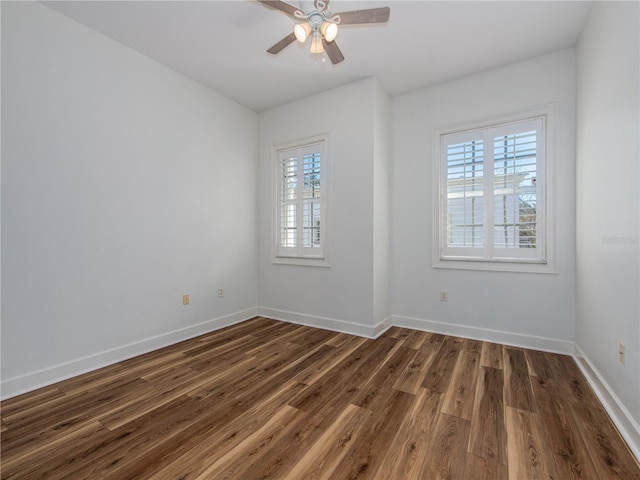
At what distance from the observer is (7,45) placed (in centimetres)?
204

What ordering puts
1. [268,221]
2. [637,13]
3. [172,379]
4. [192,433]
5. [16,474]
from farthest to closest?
1. [268,221]
2. [172,379]
3. [192,433]
4. [637,13]
5. [16,474]

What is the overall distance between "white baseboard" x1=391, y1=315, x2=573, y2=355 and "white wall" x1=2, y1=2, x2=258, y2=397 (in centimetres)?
241

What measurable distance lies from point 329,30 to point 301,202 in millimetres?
2053

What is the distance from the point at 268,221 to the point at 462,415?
3133 mm

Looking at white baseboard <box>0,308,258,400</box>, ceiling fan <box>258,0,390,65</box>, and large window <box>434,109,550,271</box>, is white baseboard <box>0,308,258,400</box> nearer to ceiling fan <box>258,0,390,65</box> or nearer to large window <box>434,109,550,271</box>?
large window <box>434,109,550,271</box>

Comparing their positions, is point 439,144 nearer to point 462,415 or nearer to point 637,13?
point 637,13

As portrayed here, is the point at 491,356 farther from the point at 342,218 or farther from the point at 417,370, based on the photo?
the point at 342,218

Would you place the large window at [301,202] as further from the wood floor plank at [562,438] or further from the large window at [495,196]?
the wood floor plank at [562,438]

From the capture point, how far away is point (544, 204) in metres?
2.82

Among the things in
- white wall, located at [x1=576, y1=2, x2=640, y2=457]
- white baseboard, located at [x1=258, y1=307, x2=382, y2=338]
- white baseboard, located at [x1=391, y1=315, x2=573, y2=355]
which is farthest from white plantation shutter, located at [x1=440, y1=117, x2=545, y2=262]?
white baseboard, located at [x1=258, y1=307, x2=382, y2=338]

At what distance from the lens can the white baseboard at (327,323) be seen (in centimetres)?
324

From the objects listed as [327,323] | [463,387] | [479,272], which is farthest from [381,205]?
[463,387]

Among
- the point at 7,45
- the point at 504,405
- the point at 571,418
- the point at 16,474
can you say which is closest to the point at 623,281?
the point at 571,418

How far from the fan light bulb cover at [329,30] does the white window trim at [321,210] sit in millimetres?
1428
